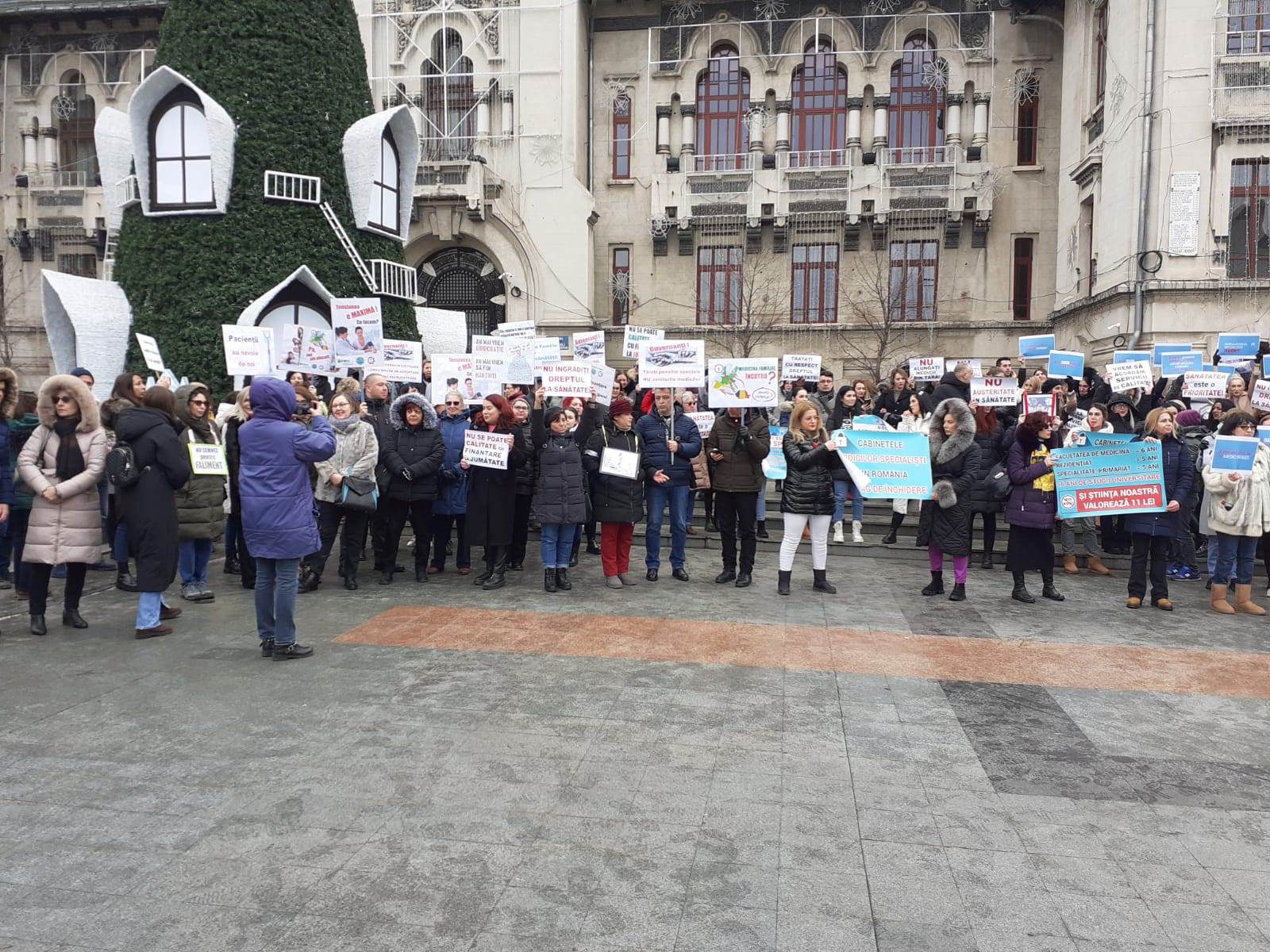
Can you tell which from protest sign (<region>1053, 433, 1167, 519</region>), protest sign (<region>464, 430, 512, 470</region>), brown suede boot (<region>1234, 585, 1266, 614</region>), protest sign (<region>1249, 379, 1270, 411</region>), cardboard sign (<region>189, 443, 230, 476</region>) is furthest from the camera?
protest sign (<region>1249, 379, 1270, 411</region>)

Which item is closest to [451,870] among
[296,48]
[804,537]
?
[804,537]

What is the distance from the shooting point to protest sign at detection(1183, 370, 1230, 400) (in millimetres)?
11719

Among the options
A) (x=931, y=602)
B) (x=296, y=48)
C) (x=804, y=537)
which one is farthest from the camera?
(x=296, y=48)

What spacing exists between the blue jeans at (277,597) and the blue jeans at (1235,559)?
900 cm

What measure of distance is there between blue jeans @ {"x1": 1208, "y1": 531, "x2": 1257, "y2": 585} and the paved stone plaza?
1.75m

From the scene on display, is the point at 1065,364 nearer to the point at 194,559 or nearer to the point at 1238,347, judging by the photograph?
→ the point at 1238,347

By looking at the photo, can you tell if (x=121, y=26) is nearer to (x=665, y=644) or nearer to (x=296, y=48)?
(x=296, y=48)

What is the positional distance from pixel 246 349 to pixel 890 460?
8.70 m

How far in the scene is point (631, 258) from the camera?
1089 inches

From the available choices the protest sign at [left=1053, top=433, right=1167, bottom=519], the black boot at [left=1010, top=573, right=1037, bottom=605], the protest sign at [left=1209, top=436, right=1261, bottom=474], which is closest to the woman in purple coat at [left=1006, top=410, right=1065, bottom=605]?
the black boot at [left=1010, top=573, right=1037, bottom=605]

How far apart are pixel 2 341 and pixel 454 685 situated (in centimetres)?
3002

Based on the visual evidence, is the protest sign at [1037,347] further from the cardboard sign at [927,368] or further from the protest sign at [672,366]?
the protest sign at [672,366]

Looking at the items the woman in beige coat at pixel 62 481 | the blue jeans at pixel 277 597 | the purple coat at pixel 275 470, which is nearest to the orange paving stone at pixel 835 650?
the blue jeans at pixel 277 597

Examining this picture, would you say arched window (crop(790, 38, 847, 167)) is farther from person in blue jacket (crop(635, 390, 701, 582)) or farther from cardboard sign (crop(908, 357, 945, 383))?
person in blue jacket (crop(635, 390, 701, 582))
